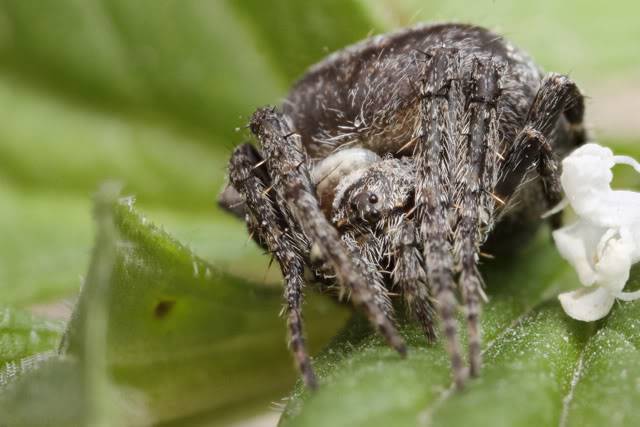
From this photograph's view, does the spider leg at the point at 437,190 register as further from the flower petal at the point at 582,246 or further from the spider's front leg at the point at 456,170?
the flower petal at the point at 582,246

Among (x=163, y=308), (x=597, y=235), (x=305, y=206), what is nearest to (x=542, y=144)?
(x=597, y=235)

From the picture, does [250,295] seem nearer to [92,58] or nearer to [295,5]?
[295,5]

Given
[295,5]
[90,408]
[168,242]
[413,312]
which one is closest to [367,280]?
[413,312]

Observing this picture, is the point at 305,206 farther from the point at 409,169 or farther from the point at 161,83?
the point at 161,83

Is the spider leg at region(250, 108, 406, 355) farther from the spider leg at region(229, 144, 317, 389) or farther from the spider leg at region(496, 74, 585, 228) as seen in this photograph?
the spider leg at region(496, 74, 585, 228)

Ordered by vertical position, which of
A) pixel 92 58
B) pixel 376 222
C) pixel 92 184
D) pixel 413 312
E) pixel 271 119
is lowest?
pixel 413 312

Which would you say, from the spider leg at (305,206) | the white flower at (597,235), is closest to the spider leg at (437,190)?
the spider leg at (305,206)
